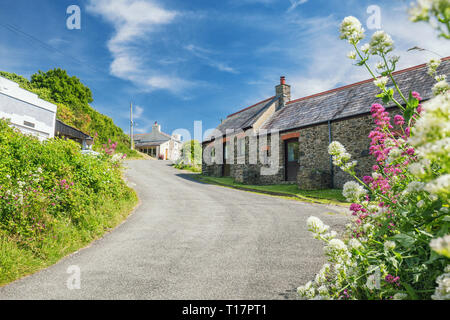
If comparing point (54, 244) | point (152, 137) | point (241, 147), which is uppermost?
point (152, 137)

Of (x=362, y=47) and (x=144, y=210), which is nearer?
(x=362, y=47)

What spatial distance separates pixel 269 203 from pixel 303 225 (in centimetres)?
359

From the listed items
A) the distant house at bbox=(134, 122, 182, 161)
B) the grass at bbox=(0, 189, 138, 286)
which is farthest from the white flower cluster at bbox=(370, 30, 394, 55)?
the distant house at bbox=(134, 122, 182, 161)

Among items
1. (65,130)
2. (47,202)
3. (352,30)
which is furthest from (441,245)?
(65,130)

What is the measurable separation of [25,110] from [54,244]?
32.0ft

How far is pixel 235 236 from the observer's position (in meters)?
6.22

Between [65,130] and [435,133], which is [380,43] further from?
[65,130]

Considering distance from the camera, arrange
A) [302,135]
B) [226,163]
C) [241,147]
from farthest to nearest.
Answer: [226,163]
[241,147]
[302,135]

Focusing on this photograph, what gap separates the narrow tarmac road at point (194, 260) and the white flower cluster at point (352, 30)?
2.96m

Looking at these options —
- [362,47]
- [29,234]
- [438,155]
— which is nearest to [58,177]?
[29,234]

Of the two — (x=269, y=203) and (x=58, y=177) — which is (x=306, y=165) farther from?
(x=58, y=177)

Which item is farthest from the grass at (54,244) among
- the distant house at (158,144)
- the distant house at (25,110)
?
the distant house at (158,144)

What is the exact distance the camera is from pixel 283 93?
2083 centimetres
